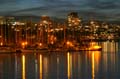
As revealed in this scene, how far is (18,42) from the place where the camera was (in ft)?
418

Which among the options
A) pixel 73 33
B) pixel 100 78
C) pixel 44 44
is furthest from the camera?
pixel 73 33

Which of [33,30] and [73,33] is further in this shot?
[73,33]

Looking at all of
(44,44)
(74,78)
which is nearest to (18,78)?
(74,78)

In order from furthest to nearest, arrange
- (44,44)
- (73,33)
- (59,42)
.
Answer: (73,33)
(59,42)
(44,44)

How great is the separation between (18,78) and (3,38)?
85.8m

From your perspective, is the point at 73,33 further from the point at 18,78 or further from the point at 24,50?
the point at 18,78

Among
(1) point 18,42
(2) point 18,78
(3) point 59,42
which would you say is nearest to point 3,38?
(1) point 18,42

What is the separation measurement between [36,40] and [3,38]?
→ 27.6 ft

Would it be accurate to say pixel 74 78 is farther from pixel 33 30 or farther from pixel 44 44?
pixel 33 30

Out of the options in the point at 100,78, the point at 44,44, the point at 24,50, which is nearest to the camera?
the point at 100,78

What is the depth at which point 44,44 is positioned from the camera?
12506cm

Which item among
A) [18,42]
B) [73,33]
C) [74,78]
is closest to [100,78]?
[74,78]

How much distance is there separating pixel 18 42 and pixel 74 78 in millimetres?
82024

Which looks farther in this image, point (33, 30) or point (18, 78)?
point (33, 30)
